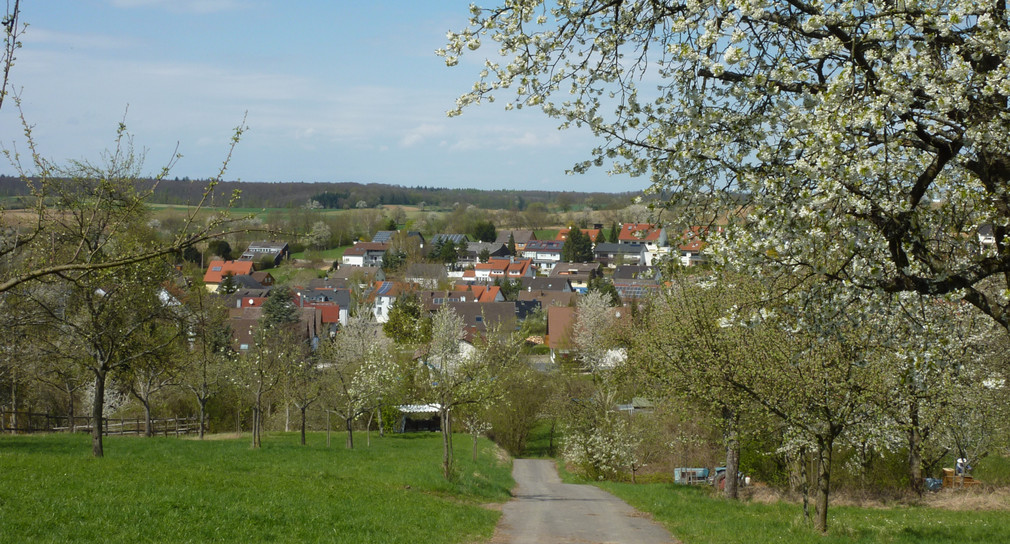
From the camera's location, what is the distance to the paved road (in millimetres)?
13430

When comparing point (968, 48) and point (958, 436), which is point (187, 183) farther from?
point (958, 436)

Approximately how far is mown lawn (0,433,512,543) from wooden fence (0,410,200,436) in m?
11.3

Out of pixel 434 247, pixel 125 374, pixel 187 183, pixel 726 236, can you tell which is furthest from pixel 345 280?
pixel 726 236

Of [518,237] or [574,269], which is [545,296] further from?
[518,237]

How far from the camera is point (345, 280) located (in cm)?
10612

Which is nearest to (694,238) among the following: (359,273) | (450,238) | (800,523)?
(800,523)

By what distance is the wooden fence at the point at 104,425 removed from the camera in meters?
31.0

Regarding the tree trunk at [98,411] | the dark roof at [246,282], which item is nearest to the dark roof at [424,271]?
the dark roof at [246,282]

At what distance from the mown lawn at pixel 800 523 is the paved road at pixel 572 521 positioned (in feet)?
1.93

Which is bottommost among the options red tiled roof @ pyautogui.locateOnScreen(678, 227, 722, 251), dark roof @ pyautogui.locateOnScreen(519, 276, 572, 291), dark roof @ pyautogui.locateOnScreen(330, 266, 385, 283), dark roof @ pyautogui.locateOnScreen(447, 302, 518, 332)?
dark roof @ pyautogui.locateOnScreen(447, 302, 518, 332)

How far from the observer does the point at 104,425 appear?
34.7m

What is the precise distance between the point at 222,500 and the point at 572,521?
721cm

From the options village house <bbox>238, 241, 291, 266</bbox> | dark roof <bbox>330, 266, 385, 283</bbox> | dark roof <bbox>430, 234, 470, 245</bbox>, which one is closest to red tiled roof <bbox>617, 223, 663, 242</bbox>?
dark roof <bbox>330, 266, 385, 283</bbox>

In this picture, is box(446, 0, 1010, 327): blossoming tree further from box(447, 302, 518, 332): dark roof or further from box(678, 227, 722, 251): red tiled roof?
box(447, 302, 518, 332): dark roof
